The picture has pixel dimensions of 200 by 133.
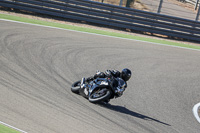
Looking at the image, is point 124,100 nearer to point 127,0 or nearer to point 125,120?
point 125,120

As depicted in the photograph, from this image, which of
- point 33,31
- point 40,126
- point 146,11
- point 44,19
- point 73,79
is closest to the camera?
point 40,126

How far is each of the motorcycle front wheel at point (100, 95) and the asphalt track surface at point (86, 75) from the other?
0.17m

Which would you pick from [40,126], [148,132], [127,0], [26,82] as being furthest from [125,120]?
[127,0]

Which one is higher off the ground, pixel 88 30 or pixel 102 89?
pixel 88 30

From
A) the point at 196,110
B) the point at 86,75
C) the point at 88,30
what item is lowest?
the point at 196,110

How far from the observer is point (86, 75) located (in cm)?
1058

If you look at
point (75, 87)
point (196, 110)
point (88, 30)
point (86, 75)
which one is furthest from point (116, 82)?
point (88, 30)

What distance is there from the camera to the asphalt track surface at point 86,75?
716cm

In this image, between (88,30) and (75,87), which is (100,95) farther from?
(88,30)

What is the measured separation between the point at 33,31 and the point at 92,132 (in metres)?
8.74

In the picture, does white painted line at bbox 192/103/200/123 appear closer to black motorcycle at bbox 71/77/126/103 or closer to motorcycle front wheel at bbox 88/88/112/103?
black motorcycle at bbox 71/77/126/103

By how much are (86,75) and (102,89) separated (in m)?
2.45

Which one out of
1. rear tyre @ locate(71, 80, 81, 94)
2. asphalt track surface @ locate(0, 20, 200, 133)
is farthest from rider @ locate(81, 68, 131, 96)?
asphalt track surface @ locate(0, 20, 200, 133)

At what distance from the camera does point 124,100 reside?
362 inches
